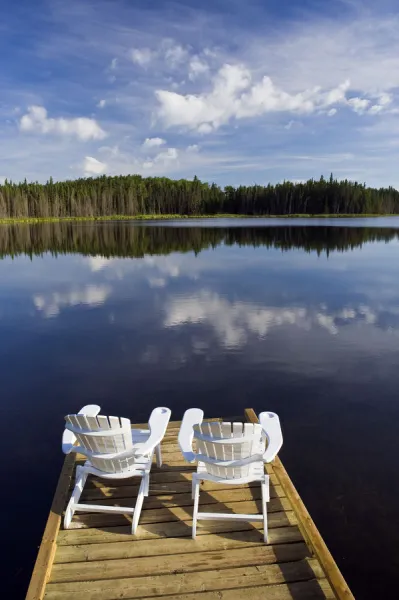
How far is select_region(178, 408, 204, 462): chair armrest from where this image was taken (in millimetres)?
4816

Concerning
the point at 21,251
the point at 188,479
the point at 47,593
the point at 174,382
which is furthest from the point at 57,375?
the point at 21,251

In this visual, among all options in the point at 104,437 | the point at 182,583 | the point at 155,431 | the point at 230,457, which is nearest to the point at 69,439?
the point at 104,437

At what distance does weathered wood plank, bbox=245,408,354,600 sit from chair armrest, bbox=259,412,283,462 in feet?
2.02

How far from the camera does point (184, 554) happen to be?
13.9ft

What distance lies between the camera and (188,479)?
A: 219 inches

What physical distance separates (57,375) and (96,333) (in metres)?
3.51

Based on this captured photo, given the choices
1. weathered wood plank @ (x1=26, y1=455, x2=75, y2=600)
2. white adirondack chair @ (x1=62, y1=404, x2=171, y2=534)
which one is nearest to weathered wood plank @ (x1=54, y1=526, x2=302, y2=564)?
weathered wood plank @ (x1=26, y1=455, x2=75, y2=600)

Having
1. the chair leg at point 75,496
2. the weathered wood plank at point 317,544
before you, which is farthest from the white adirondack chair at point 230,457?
the chair leg at point 75,496

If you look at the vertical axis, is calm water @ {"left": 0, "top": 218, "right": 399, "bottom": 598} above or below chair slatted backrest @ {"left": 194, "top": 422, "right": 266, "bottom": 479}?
below

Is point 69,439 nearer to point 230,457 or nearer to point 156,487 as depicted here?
point 156,487

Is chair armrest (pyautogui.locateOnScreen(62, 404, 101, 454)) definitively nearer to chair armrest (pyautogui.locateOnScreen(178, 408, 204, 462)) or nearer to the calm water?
chair armrest (pyautogui.locateOnScreen(178, 408, 204, 462))

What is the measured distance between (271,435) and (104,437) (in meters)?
2.03

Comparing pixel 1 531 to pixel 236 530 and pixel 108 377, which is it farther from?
pixel 108 377

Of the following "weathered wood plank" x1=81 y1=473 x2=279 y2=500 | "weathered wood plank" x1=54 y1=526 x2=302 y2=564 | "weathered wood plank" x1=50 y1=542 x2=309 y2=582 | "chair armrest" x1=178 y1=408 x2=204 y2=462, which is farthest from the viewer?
"weathered wood plank" x1=81 y1=473 x2=279 y2=500
